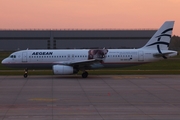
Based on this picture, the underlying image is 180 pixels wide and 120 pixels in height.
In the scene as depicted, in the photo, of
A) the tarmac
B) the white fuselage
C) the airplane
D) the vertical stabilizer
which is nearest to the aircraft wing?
the airplane

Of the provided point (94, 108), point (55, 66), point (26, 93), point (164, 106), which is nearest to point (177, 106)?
point (164, 106)

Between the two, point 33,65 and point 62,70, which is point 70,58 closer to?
point 62,70

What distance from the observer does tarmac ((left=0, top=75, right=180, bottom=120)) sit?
15328 mm

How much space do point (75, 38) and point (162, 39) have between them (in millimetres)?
73427

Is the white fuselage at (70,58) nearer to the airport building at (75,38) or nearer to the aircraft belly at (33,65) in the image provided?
the aircraft belly at (33,65)

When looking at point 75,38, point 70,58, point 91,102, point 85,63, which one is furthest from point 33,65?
point 75,38

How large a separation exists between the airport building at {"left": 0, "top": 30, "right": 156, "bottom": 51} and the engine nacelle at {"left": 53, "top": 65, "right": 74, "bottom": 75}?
74.1 meters

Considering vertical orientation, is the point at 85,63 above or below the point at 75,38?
below

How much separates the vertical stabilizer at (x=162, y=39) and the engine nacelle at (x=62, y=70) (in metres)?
7.33

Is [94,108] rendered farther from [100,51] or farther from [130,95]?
[100,51]

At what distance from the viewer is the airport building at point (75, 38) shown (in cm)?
10750

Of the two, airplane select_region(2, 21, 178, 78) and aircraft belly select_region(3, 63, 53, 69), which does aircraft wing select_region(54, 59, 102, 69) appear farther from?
aircraft belly select_region(3, 63, 53, 69)

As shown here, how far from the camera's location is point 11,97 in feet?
68.9

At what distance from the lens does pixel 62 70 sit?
33.0m
